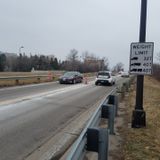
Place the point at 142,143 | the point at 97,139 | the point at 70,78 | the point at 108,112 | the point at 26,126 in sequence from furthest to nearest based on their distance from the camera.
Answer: the point at 70,78, the point at 26,126, the point at 108,112, the point at 142,143, the point at 97,139

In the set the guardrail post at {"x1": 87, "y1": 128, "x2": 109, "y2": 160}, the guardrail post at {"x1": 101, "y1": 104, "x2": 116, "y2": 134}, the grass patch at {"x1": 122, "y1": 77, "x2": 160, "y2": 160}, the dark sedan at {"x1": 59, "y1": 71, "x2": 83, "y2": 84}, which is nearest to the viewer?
the guardrail post at {"x1": 87, "y1": 128, "x2": 109, "y2": 160}

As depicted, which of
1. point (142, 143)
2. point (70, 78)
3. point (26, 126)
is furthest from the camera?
point (70, 78)

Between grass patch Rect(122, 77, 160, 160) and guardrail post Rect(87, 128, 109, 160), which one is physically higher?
guardrail post Rect(87, 128, 109, 160)

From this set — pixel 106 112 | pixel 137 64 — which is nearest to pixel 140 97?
pixel 137 64

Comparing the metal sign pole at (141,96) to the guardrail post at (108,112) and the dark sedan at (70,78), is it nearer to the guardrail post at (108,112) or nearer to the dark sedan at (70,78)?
the guardrail post at (108,112)

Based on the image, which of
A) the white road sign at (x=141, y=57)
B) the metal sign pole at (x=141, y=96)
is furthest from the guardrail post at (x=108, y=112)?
the white road sign at (x=141, y=57)

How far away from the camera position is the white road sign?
420 inches

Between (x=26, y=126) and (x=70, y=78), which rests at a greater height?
(x=26, y=126)

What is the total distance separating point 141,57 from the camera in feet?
35.3

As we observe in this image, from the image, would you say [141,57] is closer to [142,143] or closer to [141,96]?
[141,96]

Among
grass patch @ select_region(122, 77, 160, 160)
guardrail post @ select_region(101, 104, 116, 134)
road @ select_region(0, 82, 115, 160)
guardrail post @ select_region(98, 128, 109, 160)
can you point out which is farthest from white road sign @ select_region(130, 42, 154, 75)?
guardrail post @ select_region(98, 128, 109, 160)

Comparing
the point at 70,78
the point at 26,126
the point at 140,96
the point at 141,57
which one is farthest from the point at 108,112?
the point at 70,78

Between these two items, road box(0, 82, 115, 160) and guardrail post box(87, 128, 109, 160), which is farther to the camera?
road box(0, 82, 115, 160)

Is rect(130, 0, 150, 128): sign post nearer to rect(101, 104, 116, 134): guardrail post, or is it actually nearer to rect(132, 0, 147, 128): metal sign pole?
rect(132, 0, 147, 128): metal sign pole
